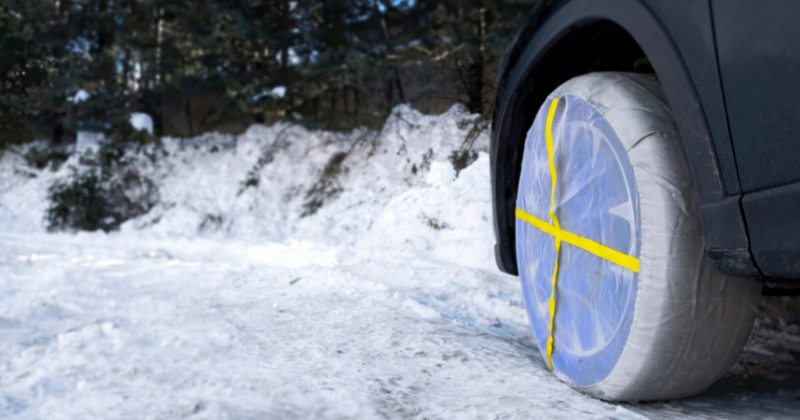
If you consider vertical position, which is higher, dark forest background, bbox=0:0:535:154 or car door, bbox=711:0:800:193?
dark forest background, bbox=0:0:535:154

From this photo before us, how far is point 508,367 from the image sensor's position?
2.06 m

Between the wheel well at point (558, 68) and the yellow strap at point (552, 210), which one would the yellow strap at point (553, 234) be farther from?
the wheel well at point (558, 68)

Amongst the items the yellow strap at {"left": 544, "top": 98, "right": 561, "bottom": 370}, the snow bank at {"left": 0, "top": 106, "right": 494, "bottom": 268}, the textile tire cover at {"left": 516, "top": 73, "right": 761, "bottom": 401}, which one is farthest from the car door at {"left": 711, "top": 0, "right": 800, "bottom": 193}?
the snow bank at {"left": 0, "top": 106, "right": 494, "bottom": 268}

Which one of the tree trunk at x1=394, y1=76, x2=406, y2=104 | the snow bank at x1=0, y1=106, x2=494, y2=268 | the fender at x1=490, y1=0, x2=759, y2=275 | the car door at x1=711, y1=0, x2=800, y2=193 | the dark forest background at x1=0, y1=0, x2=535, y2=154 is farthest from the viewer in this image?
the tree trunk at x1=394, y1=76, x2=406, y2=104

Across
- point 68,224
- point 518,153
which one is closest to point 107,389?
point 518,153

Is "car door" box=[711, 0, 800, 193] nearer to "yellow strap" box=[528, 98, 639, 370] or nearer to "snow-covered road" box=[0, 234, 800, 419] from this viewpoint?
"yellow strap" box=[528, 98, 639, 370]

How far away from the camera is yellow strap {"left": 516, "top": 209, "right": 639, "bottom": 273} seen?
1.47 metres

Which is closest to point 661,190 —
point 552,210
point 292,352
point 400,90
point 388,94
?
point 552,210

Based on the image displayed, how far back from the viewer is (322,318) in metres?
2.78

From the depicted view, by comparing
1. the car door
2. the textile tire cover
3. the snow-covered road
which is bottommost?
the snow-covered road

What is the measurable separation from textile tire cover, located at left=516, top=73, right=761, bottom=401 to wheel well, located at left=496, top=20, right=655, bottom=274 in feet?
0.71

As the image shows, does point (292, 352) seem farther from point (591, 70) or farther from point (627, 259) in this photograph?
point (591, 70)

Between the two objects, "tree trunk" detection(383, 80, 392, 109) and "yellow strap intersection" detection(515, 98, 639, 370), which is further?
"tree trunk" detection(383, 80, 392, 109)

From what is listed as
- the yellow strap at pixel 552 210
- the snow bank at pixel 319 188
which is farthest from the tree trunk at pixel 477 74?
the yellow strap at pixel 552 210
